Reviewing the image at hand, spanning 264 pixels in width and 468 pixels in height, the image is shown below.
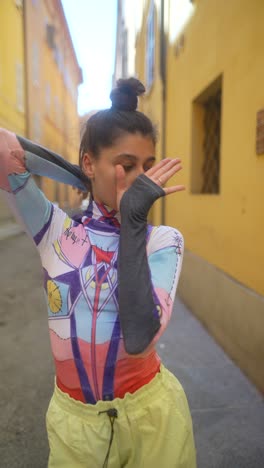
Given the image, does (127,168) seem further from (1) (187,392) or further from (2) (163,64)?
(2) (163,64)

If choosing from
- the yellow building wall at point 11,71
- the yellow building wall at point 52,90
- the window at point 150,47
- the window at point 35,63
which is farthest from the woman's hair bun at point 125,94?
the window at point 35,63

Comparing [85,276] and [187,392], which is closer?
[85,276]

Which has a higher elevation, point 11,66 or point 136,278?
point 11,66

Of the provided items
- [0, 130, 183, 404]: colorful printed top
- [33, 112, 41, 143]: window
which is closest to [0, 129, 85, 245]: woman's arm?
[0, 130, 183, 404]: colorful printed top

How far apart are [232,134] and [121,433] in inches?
111

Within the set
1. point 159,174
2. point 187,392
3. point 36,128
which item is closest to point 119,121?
point 159,174

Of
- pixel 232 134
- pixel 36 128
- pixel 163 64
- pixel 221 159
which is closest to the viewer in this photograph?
pixel 232 134

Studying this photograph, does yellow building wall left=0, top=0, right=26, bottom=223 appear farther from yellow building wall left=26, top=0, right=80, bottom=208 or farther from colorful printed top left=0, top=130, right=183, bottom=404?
colorful printed top left=0, top=130, right=183, bottom=404

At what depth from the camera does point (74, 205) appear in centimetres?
2325

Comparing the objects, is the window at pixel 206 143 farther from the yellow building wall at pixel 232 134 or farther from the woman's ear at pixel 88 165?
the woman's ear at pixel 88 165

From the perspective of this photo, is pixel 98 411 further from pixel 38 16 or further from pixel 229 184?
pixel 38 16

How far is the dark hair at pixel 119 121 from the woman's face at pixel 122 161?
20 millimetres

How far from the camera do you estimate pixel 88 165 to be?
1.17 metres

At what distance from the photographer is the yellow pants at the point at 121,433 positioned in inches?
41.3
